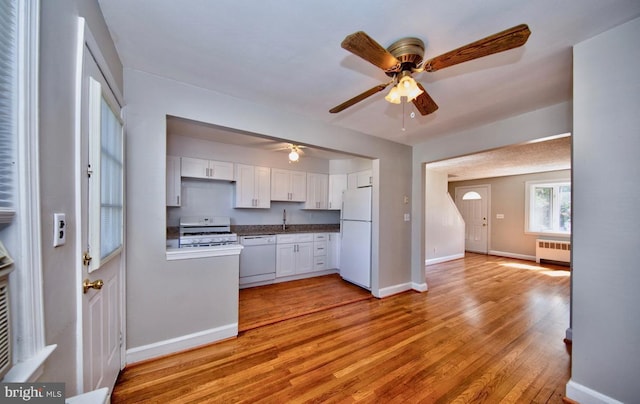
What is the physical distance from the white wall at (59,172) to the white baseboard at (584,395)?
9.45 feet

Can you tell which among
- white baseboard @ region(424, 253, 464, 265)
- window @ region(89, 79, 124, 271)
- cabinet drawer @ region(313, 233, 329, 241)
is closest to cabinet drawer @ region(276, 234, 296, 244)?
cabinet drawer @ region(313, 233, 329, 241)

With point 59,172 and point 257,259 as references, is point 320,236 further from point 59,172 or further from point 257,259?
point 59,172

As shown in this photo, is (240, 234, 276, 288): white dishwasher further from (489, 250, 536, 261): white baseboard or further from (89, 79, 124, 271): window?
(489, 250, 536, 261): white baseboard

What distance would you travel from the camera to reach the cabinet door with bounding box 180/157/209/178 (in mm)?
3625

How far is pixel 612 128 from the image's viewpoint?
146cm

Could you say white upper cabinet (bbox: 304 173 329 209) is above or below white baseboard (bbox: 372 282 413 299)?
above

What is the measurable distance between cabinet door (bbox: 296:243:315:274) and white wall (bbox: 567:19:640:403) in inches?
133

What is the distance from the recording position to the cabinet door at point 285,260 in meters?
4.05

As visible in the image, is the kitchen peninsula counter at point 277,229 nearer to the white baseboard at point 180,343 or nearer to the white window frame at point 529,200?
the white baseboard at point 180,343

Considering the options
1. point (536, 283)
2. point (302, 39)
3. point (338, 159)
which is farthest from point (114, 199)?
point (536, 283)

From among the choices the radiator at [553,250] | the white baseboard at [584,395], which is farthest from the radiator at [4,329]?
the radiator at [553,250]

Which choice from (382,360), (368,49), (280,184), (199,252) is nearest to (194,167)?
(280,184)

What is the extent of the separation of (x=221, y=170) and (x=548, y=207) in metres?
7.87

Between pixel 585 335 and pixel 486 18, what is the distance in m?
2.17
